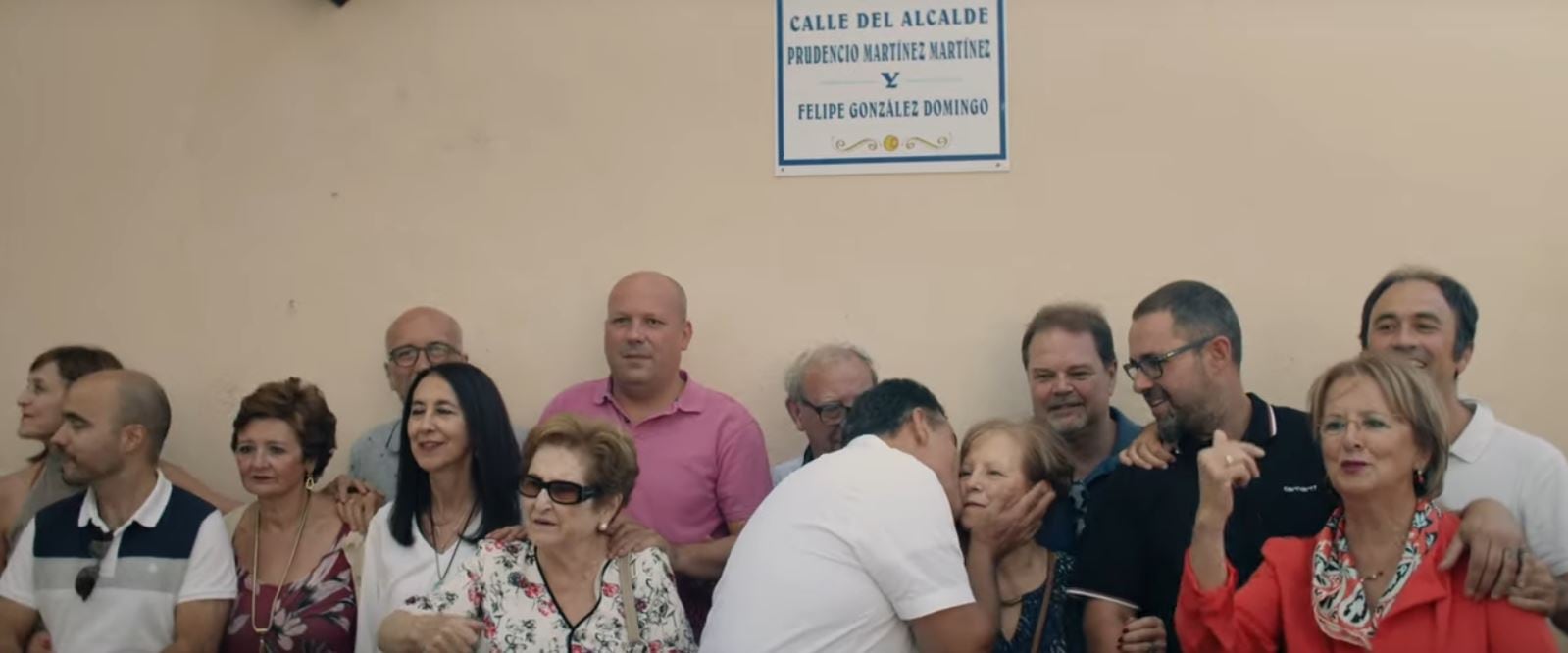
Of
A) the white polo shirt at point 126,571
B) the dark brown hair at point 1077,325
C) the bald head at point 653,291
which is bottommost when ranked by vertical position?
the white polo shirt at point 126,571

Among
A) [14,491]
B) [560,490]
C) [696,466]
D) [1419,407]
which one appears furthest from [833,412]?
[14,491]

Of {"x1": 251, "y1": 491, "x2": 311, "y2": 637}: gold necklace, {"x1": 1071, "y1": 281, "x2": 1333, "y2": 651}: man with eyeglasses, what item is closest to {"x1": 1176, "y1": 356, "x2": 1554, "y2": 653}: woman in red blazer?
{"x1": 1071, "y1": 281, "x2": 1333, "y2": 651}: man with eyeglasses

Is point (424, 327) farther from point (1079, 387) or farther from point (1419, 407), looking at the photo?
point (1419, 407)

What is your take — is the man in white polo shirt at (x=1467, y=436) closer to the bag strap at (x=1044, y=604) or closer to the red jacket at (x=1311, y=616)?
the red jacket at (x=1311, y=616)

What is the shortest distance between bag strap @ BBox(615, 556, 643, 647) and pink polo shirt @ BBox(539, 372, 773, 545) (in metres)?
0.82

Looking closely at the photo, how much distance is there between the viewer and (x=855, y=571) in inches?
111

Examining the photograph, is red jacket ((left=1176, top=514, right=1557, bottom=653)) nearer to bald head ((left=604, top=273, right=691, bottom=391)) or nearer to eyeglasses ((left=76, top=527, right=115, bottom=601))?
bald head ((left=604, top=273, right=691, bottom=391))

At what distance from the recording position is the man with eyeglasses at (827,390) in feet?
13.4

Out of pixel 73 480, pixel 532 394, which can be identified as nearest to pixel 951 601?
pixel 532 394

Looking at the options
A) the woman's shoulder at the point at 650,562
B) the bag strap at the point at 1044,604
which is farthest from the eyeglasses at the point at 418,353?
the bag strap at the point at 1044,604

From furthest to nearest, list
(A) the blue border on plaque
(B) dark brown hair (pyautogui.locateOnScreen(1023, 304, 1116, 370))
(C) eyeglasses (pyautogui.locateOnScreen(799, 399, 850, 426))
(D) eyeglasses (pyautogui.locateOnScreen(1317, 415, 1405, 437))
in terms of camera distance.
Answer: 1. (A) the blue border on plaque
2. (C) eyeglasses (pyautogui.locateOnScreen(799, 399, 850, 426))
3. (B) dark brown hair (pyautogui.locateOnScreen(1023, 304, 1116, 370))
4. (D) eyeglasses (pyautogui.locateOnScreen(1317, 415, 1405, 437))

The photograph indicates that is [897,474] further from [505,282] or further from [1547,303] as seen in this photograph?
[1547,303]

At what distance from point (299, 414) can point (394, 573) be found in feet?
2.28

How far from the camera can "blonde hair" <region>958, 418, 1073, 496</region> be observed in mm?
3277
